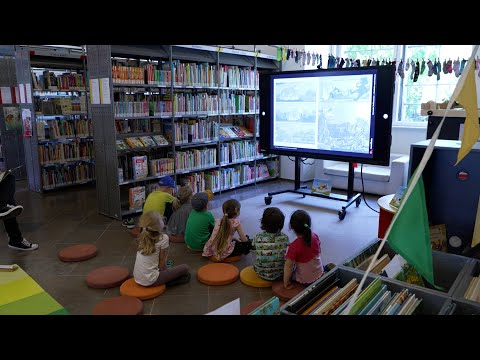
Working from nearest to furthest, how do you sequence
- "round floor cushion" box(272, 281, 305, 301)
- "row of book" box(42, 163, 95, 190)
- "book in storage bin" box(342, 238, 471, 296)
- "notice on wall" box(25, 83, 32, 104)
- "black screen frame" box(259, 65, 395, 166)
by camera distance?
"book in storage bin" box(342, 238, 471, 296)
"round floor cushion" box(272, 281, 305, 301)
"black screen frame" box(259, 65, 395, 166)
"notice on wall" box(25, 83, 32, 104)
"row of book" box(42, 163, 95, 190)

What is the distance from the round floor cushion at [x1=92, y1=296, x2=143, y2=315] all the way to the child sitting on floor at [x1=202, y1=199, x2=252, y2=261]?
1062mm

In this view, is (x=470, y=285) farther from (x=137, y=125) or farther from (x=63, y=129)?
(x=63, y=129)

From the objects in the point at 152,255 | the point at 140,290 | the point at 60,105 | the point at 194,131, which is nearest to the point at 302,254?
the point at 152,255

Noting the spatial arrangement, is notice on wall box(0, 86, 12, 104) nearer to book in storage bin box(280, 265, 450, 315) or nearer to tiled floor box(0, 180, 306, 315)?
tiled floor box(0, 180, 306, 315)

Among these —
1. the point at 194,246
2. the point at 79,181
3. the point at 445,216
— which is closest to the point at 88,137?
the point at 79,181

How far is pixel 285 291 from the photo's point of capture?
3059 mm

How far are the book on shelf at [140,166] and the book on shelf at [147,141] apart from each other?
0.71 ft

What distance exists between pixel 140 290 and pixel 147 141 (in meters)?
2.77

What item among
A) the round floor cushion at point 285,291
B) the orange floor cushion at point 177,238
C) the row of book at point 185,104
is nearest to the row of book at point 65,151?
the row of book at point 185,104

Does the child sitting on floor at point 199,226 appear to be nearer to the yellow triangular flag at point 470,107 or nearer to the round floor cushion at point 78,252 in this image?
the round floor cushion at point 78,252

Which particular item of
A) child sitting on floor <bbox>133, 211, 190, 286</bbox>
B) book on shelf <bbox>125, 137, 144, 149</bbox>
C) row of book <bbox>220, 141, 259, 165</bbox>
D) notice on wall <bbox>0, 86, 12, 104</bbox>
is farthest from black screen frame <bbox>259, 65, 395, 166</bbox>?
notice on wall <bbox>0, 86, 12, 104</bbox>

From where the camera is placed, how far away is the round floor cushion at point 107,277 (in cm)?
321

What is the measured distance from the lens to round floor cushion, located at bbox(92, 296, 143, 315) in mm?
2709
